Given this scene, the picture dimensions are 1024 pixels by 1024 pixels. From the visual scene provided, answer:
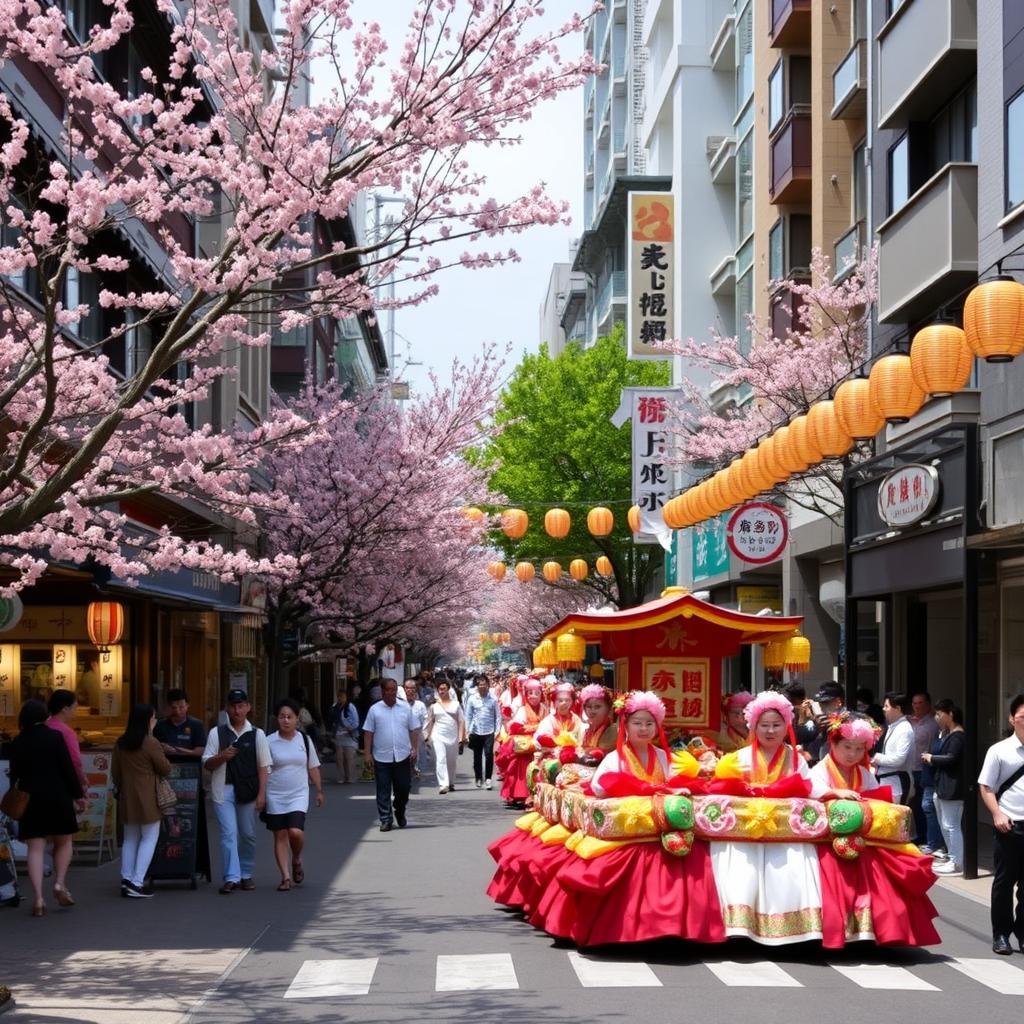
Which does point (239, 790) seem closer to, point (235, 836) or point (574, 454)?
point (235, 836)

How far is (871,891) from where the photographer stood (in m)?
11.1

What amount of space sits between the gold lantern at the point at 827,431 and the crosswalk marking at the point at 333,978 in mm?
8137

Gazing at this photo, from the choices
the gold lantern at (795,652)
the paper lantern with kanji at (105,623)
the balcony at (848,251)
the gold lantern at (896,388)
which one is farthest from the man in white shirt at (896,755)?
the balcony at (848,251)

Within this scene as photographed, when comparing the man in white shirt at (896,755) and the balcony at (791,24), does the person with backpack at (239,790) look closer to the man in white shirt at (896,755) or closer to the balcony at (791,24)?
the man in white shirt at (896,755)

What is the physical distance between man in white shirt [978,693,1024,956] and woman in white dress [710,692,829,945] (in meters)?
1.25

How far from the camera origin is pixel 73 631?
23812 millimetres

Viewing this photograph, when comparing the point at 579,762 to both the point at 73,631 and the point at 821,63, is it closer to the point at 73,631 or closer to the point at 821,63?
the point at 73,631

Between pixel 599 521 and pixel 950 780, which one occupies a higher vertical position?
pixel 599 521

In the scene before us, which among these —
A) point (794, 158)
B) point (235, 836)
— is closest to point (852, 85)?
point (794, 158)

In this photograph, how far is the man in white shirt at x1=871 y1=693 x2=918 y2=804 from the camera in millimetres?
16750

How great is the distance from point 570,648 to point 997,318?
15.6 feet

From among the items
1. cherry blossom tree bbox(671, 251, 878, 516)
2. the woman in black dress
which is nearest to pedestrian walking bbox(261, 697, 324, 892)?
the woman in black dress

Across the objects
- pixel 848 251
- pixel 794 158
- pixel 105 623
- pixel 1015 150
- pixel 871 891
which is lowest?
pixel 871 891

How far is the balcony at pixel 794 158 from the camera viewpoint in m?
31.4
